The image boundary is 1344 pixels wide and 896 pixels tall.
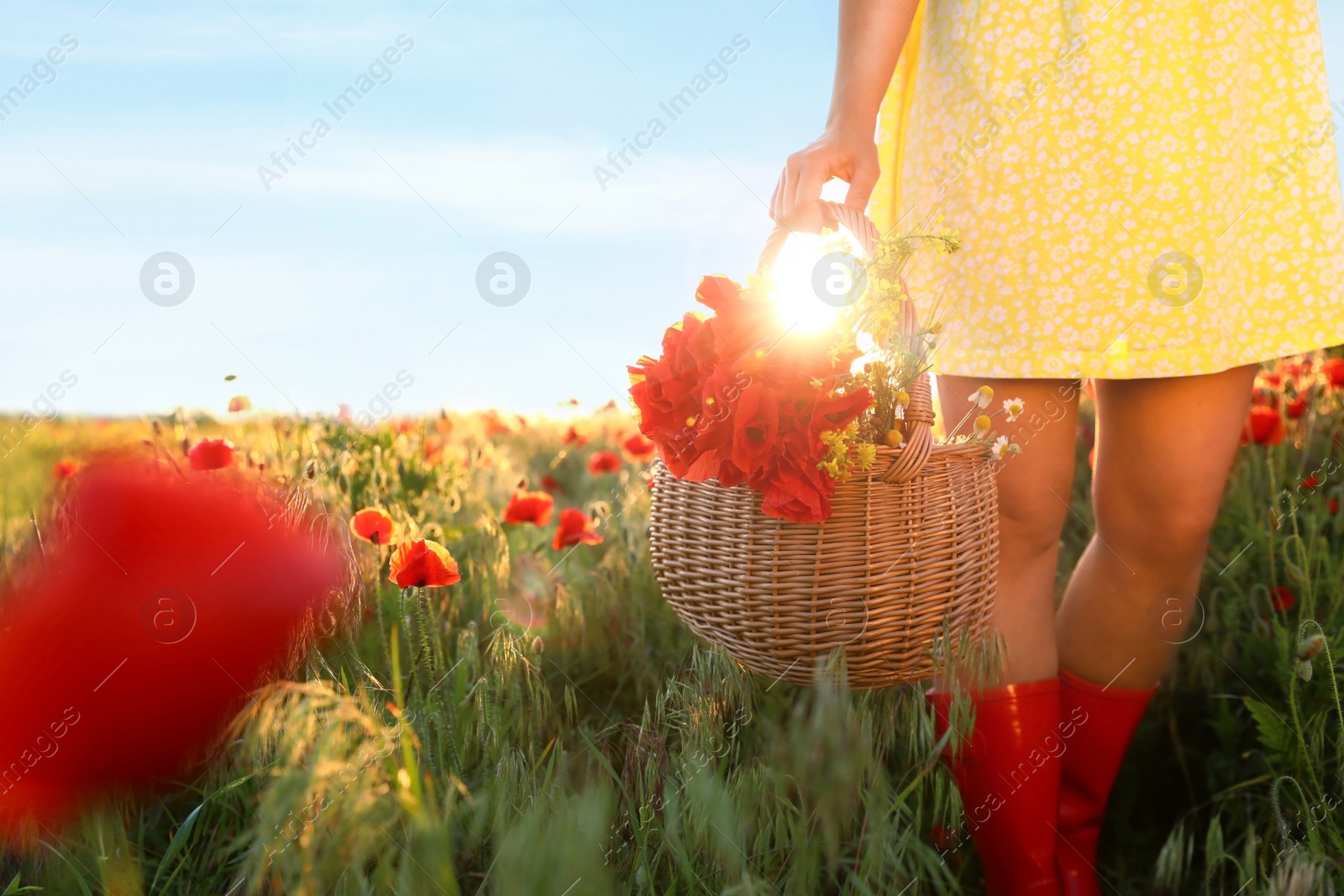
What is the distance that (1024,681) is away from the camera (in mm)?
1368

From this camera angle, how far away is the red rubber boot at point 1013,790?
4.37 feet

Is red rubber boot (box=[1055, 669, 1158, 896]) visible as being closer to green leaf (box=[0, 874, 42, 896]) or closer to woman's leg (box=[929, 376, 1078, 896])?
woman's leg (box=[929, 376, 1078, 896])

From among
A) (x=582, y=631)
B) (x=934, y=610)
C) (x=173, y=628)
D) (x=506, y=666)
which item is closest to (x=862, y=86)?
(x=934, y=610)

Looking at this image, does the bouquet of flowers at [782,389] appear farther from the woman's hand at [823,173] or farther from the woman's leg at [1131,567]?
the woman's leg at [1131,567]

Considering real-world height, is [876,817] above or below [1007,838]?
above

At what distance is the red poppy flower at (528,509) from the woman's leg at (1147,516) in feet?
3.04

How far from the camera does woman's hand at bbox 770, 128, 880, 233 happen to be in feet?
3.72

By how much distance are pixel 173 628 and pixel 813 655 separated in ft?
3.25

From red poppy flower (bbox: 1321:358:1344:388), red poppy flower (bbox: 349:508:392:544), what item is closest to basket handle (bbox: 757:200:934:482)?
red poppy flower (bbox: 349:508:392:544)

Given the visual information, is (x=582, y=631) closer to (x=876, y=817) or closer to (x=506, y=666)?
(x=506, y=666)

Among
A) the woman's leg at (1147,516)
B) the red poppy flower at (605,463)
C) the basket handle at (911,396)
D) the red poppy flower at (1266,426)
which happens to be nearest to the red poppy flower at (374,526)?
the basket handle at (911,396)

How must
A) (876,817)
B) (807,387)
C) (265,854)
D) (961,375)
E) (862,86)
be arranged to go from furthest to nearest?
(961,375)
(862,86)
(807,387)
(876,817)
(265,854)

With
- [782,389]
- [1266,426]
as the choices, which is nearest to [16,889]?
[782,389]

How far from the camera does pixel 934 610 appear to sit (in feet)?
3.44
